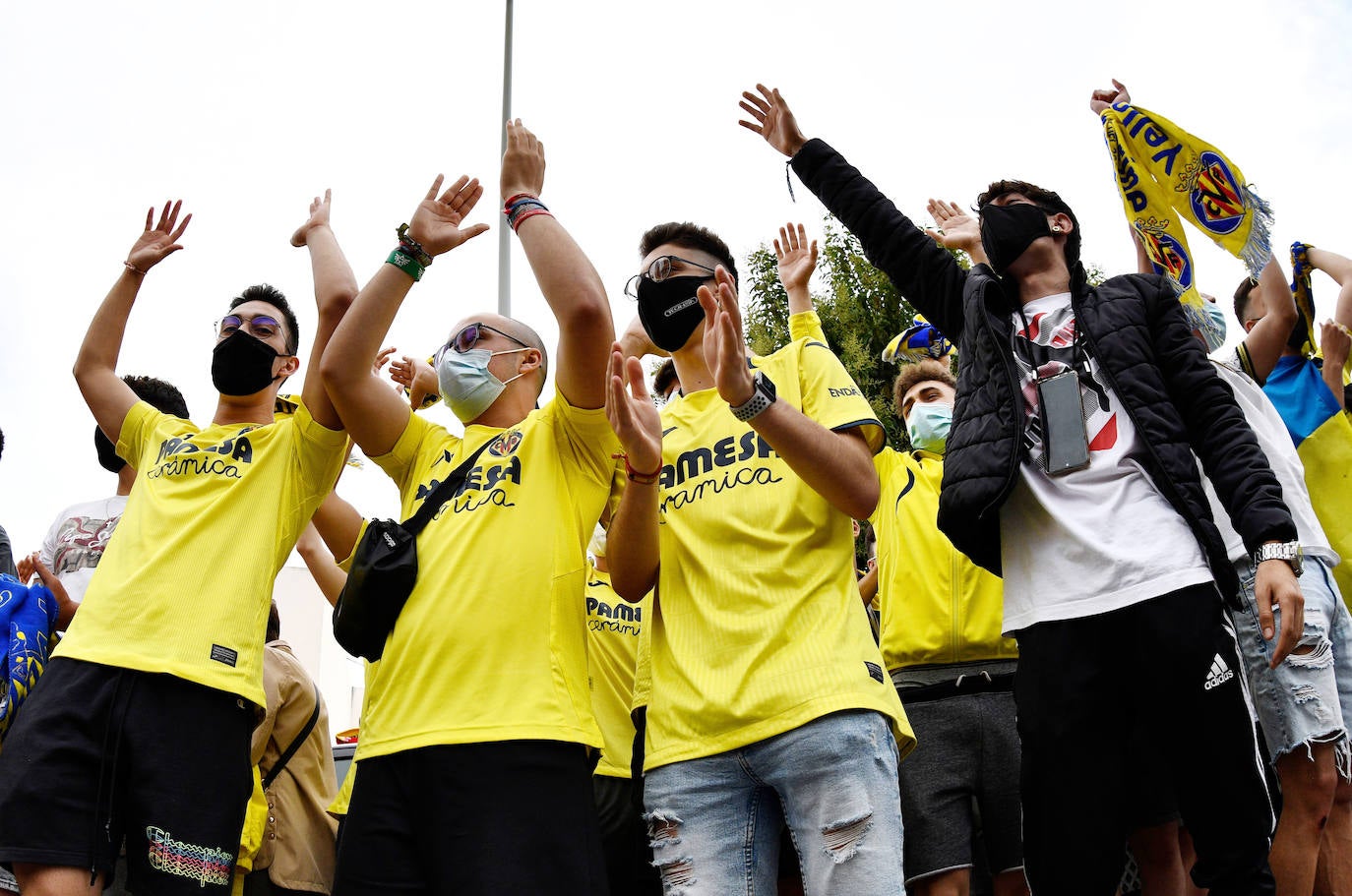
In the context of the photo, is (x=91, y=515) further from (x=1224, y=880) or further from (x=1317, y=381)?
(x=1317, y=381)

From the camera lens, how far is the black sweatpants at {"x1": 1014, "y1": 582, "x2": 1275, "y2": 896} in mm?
2674

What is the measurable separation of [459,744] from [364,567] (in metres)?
0.58

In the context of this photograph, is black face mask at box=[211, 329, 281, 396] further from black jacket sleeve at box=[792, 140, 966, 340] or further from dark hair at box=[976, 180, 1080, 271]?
dark hair at box=[976, 180, 1080, 271]

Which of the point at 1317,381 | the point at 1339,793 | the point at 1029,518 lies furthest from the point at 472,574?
the point at 1317,381

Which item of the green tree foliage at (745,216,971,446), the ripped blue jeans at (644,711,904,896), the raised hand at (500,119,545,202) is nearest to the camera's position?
the ripped blue jeans at (644,711,904,896)

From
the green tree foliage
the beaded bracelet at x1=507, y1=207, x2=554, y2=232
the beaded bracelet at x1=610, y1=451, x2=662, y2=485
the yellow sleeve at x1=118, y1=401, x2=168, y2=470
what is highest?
the green tree foliage

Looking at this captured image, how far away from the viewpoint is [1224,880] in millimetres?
2654

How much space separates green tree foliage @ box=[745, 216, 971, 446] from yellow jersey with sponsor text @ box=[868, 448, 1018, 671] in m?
7.14

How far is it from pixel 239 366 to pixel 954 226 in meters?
2.67

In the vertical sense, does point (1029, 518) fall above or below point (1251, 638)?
above

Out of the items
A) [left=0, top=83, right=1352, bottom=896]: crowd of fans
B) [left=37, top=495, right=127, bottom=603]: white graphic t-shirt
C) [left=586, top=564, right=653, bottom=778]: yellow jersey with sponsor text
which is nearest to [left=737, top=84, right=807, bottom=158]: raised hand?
[left=0, top=83, right=1352, bottom=896]: crowd of fans

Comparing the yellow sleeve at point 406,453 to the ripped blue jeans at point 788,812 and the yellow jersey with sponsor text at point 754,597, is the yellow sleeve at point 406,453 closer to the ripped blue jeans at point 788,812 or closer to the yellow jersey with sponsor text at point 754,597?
the yellow jersey with sponsor text at point 754,597

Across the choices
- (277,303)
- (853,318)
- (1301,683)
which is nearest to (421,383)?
(277,303)

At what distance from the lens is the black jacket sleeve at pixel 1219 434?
286 centimetres
